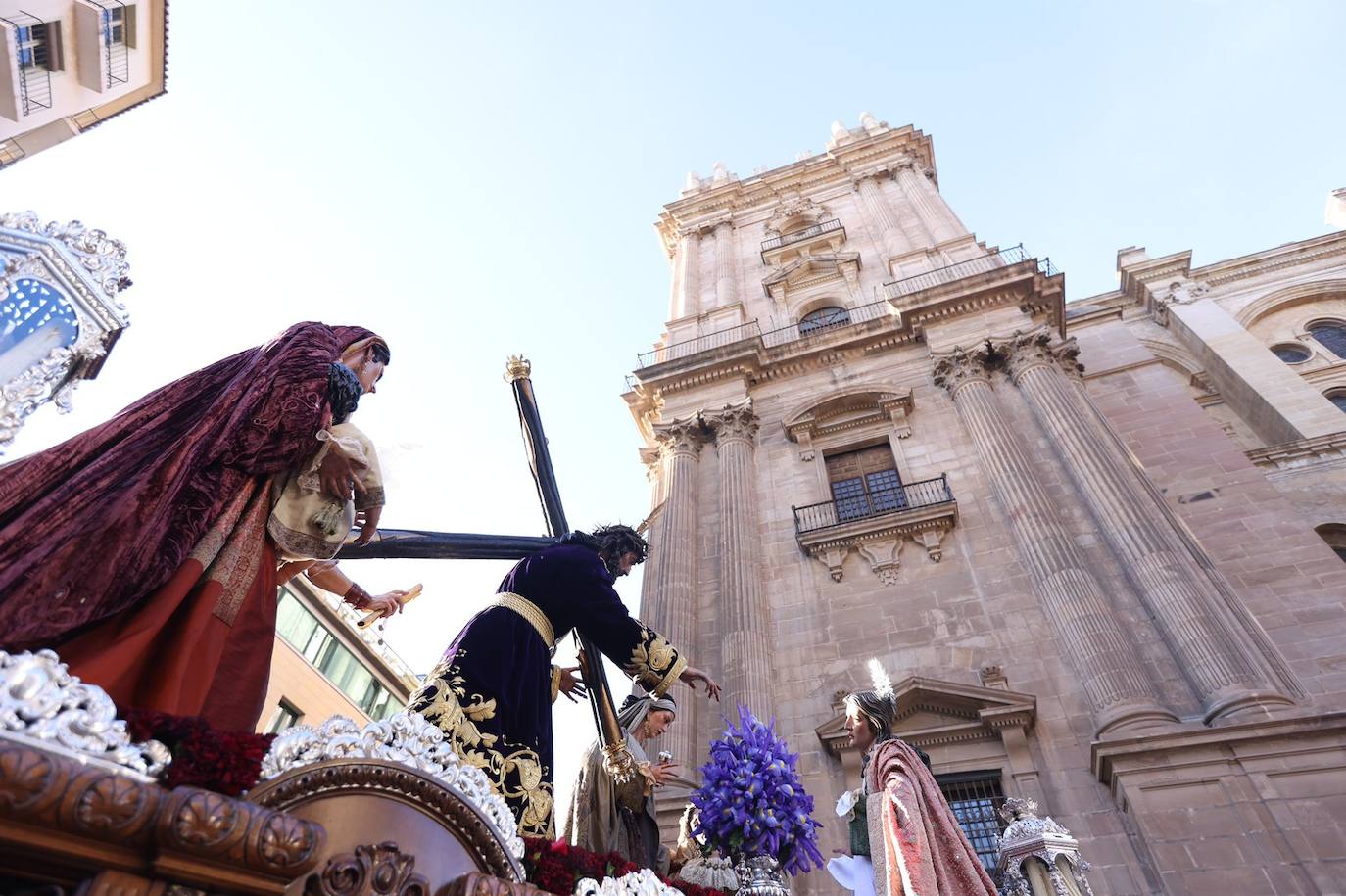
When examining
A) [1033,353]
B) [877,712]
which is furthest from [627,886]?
[1033,353]

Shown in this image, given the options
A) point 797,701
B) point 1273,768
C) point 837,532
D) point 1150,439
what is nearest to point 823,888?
point 797,701

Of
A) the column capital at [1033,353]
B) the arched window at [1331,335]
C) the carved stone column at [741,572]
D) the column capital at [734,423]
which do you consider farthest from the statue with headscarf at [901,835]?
the arched window at [1331,335]

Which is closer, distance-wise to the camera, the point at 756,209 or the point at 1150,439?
the point at 1150,439

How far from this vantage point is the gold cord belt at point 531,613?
388 centimetres

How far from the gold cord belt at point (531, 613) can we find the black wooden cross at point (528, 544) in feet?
1.12

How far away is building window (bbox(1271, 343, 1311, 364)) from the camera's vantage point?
18922mm

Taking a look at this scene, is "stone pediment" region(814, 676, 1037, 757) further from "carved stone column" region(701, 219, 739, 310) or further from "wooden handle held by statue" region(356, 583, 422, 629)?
"carved stone column" region(701, 219, 739, 310)

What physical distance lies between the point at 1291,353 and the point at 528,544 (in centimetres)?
2302

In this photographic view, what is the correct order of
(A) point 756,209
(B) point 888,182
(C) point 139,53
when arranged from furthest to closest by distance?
(A) point 756,209 < (B) point 888,182 < (C) point 139,53

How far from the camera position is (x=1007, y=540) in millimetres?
11789

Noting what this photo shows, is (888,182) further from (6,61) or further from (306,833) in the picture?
(306,833)

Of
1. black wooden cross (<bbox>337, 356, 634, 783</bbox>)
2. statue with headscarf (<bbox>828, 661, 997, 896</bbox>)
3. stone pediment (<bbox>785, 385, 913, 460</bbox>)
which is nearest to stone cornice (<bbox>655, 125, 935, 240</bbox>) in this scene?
stone pediment (<bbox>785, 385, 913, 460</bbox>)

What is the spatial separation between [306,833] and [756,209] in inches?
1014

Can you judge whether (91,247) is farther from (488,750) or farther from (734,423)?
(734,423)
